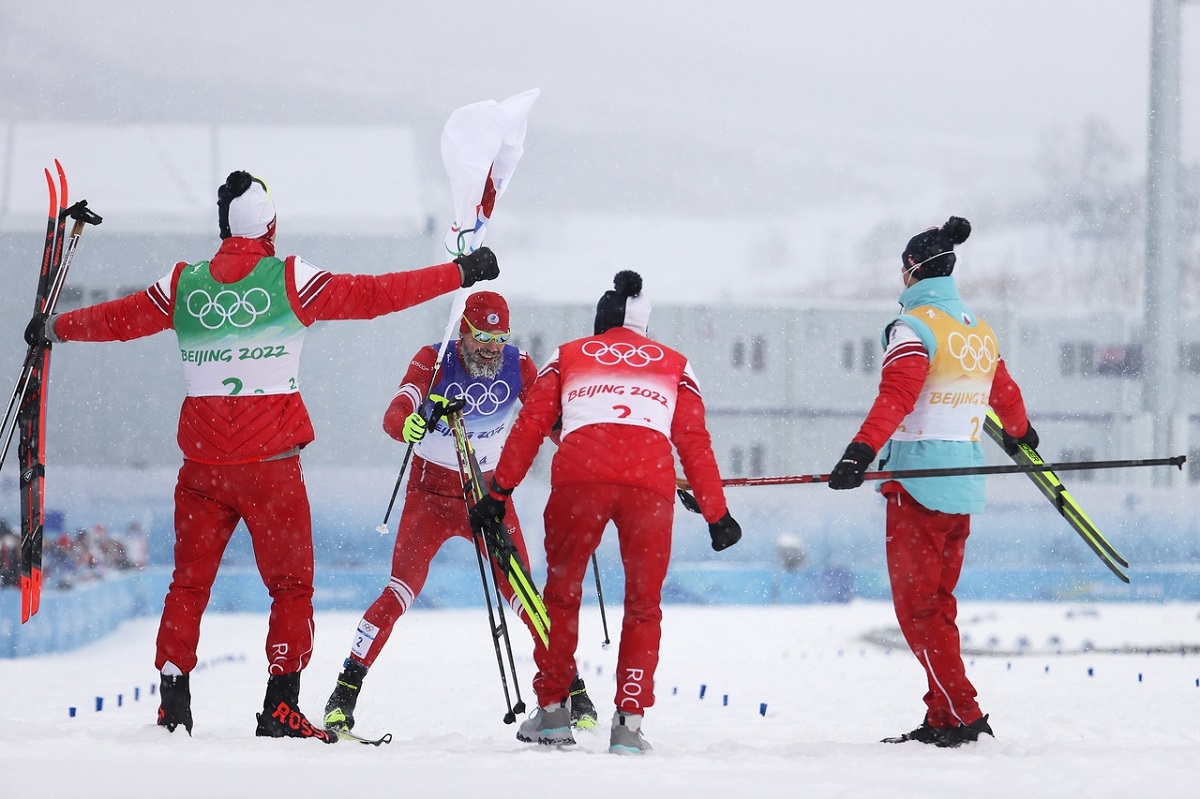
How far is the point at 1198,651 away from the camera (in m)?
9.91

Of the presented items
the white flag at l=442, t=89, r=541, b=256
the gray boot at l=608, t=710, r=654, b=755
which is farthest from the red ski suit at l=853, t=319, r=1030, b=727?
the white flag at l=442, t=89, r=541, b=256

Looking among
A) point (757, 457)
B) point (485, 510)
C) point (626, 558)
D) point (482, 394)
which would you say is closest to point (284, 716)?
point (485, 510)

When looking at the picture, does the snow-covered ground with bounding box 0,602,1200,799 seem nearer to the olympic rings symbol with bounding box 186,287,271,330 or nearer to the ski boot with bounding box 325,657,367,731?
the ski boot with bounding box 325,657,367,731

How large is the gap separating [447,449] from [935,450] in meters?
1.74

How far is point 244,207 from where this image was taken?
3.67 metres

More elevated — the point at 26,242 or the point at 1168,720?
the point at 26,242

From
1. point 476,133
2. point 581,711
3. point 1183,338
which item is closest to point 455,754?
point 581,711

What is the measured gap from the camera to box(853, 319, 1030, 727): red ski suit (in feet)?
12.5

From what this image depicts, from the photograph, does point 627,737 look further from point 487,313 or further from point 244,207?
point 244,207

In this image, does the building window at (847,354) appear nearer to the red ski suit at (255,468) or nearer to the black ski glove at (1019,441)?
the black ski glove at (1019,441)

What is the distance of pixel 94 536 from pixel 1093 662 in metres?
12.9

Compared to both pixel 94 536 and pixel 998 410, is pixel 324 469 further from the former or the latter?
pixel 998 410

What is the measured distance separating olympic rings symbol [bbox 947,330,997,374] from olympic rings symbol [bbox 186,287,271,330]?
84.8 inches

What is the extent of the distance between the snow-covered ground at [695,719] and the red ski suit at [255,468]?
37 cm
